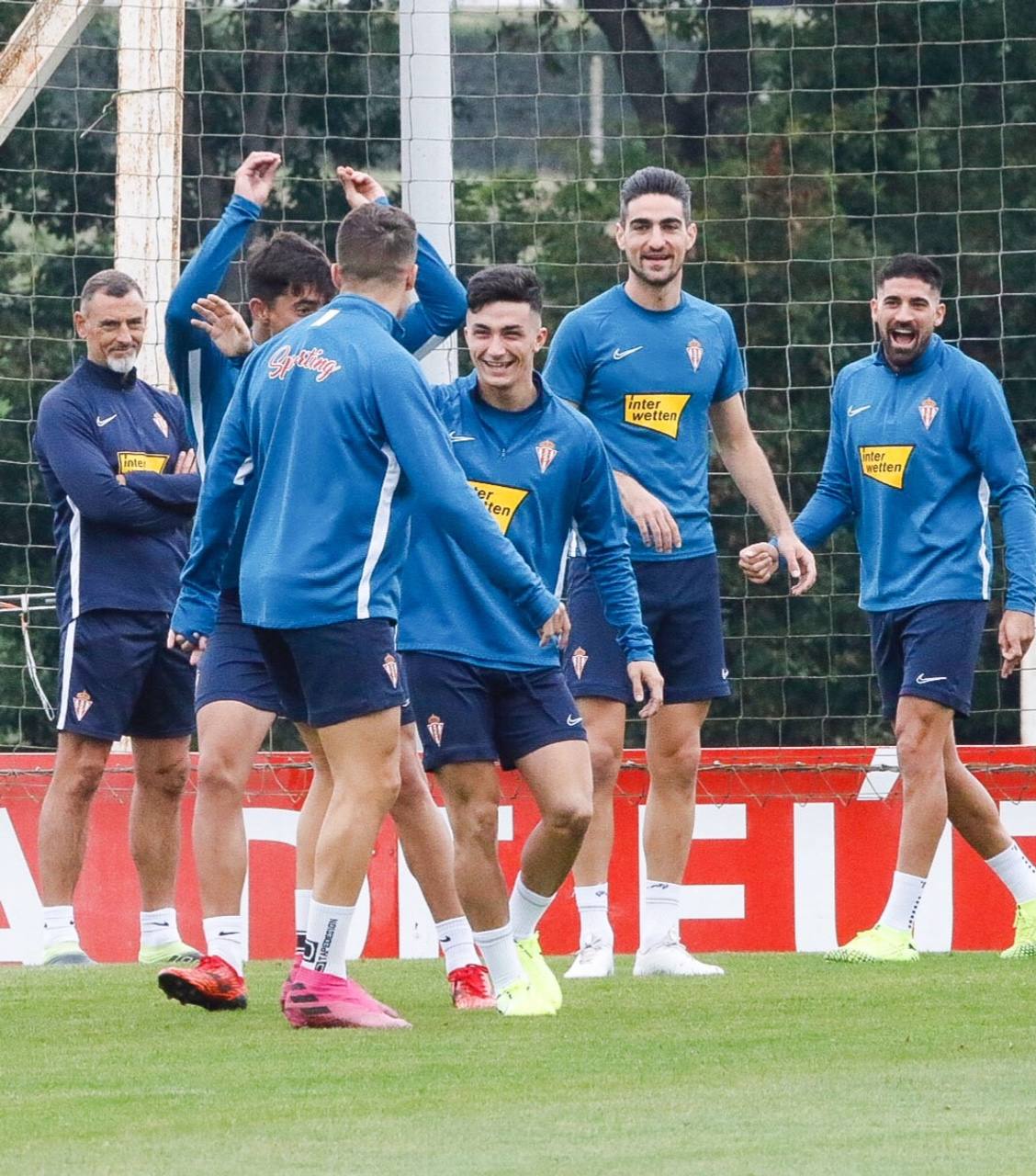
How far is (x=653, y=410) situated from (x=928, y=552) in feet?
3.55

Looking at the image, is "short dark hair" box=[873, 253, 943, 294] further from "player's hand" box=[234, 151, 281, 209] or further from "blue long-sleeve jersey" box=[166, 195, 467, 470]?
A: "player's hand" box=[234, 151, 281, 209]

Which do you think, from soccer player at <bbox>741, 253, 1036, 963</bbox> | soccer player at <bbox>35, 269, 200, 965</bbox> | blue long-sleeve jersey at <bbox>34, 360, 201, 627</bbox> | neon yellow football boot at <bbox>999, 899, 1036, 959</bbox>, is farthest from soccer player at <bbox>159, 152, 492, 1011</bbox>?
neon yellow football boot at <bbox>999, 899, 1036, 959</bbox>

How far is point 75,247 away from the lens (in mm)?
16641

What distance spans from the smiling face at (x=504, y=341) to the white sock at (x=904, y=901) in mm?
2300

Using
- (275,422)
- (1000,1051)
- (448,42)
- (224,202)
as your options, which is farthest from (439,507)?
(224,202)

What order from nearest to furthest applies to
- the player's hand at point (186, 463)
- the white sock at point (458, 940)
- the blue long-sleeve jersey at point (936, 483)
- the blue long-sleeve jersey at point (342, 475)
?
the blue long-sleeve jersey at point (342, 475) → the white sock at point (458, 940) → the blue long-sleeve jersey at point (936, 483) → the player's hand at point (186, 463)

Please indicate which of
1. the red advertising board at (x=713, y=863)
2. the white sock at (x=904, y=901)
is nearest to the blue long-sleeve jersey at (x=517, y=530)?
the white sock at (x=904, y=901)

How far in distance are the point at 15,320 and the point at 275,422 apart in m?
11.9

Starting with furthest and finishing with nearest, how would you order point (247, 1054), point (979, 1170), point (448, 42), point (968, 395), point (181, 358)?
point (448, 42) < point (968, 395) < point (181, 358) < point (247, 1054) < point (979, 1170)

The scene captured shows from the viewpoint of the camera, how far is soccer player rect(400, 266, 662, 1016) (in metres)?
6.01

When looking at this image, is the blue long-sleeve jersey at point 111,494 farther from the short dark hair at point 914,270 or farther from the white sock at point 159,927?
the short dark hair at point 914,270

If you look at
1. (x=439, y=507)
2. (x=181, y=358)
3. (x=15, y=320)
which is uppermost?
(x=15, y=320)

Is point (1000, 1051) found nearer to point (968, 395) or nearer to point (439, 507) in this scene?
point (439, 507)

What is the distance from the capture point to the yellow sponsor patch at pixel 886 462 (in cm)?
777
